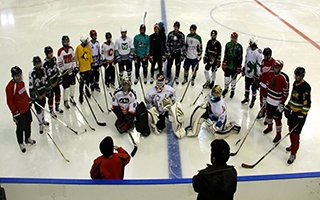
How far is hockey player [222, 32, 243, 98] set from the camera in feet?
16.0

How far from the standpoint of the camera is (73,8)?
1005 centimetres

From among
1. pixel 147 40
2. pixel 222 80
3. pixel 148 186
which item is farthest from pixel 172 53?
pixel 148 186

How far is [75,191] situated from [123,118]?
1741mm

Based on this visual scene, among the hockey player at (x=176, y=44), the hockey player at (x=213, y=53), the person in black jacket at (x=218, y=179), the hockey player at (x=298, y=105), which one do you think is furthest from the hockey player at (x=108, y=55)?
the person in black jacket at (x=218, y=179)

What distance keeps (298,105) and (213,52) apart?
191cm

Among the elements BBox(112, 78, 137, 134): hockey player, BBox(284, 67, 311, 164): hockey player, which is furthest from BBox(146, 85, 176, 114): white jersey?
BBox(284, 67, 311, 164): hockey player

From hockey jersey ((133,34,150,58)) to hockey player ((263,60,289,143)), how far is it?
1986mm

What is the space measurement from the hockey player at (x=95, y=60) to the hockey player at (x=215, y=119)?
68.1 inches

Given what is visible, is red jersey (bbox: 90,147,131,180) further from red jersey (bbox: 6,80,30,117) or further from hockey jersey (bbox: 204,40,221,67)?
hockey jersey (bbox: 204,40,221,67)

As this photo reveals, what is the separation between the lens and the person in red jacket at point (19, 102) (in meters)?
3.62

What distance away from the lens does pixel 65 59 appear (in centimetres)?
462

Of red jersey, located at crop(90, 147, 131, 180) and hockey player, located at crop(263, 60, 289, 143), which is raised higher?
hockey player, located at crop(263, 60, 289, 143)

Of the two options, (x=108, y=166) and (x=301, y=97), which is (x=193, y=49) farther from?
(x=108, y=166)

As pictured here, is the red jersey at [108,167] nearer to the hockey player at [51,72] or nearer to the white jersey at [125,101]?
the white jersey at [125,101]
